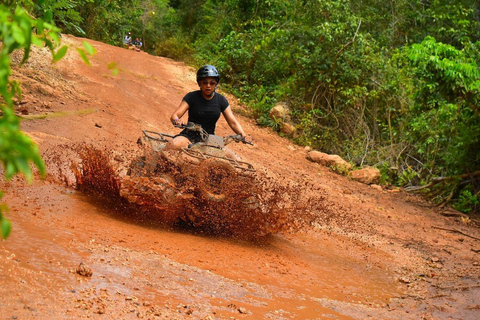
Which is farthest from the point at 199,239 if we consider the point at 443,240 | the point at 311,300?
the point at 443,240

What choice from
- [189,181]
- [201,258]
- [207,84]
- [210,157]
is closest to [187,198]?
[189,181]

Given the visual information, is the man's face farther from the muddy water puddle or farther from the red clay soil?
the muddy water puddle

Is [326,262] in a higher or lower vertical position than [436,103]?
lower

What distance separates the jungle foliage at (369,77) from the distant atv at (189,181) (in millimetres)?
4672

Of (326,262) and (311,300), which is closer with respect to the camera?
(311,300)

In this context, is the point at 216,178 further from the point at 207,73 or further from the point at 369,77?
the point at 369,77

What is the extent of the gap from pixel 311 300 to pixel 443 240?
17.2ft

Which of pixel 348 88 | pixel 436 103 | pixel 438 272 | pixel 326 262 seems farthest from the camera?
pixel 348 88

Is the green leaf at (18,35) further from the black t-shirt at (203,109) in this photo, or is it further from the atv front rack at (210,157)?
the black t-shirt at (203,109)

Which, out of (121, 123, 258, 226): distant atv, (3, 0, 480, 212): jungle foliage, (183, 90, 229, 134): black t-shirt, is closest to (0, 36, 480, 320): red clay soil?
(121, 123, 258, 226): distant atv

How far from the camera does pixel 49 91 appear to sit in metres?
12.2

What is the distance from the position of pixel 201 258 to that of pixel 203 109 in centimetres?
212

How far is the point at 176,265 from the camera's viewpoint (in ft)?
17.7

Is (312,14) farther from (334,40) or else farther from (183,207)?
(183,207)
